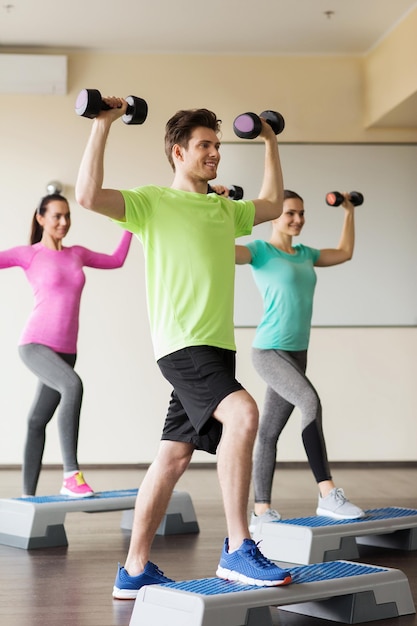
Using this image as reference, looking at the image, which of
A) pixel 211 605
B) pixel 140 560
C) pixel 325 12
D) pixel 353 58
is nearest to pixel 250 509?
pixel 140 560

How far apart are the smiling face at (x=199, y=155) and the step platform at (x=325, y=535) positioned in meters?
1.29

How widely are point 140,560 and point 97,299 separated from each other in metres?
4.32

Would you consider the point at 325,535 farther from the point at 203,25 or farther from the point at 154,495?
the point at 203,25

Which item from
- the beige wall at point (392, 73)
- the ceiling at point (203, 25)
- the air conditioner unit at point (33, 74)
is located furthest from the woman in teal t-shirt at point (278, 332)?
the air conditioner unit at point (33, 74)

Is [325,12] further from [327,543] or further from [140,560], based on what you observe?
[140,560]

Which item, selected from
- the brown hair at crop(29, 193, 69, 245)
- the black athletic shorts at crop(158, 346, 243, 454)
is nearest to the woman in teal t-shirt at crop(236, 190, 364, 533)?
the brown hair at crop(29, 193, 69, 245)

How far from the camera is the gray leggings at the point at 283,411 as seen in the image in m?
3.69

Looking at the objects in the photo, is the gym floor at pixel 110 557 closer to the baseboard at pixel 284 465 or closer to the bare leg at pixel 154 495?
the bare leg at pixel 154 495

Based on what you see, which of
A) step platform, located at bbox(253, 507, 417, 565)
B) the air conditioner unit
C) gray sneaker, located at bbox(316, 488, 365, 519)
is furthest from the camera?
the air conditioner unit

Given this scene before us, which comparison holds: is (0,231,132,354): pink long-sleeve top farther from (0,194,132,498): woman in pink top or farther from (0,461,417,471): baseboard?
(0,461,417,471): baseboard

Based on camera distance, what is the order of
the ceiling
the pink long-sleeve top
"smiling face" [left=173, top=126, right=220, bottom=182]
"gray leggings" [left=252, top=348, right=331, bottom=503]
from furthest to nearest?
the ceiling, the pink long-sleeve top, "gray leggings" [left=252, top=348, right=331, bottom=503], "smiling face" [left=173, top=126, right=220, bottom=182]

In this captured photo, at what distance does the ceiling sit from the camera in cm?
597

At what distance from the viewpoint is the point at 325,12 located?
612 cm

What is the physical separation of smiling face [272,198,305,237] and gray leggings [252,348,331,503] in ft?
1.76
